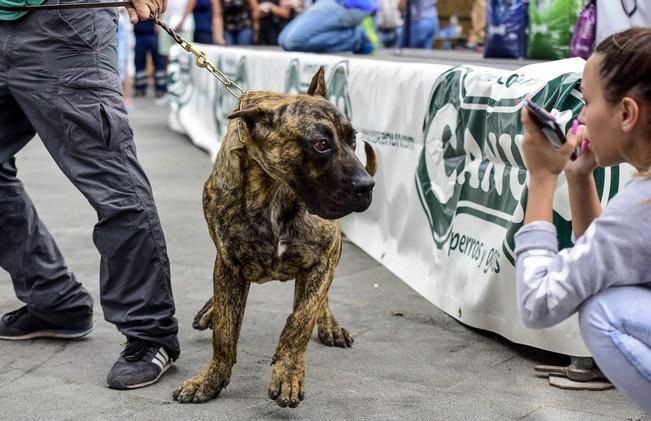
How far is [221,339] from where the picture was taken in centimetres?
374

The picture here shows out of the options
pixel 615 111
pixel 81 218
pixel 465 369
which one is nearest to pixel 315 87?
pixel 465 369

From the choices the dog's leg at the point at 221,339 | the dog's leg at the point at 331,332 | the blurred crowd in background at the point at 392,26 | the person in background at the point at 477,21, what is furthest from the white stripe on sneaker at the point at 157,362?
the person in background at the point at 477,21

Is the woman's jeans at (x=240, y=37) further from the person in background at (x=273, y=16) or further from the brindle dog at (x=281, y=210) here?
the brindle dog at (x=281, y=210)

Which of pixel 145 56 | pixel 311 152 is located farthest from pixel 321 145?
pixel 145 56

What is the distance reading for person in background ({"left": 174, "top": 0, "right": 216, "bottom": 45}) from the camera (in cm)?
1420

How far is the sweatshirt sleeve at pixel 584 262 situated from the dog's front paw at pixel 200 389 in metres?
1.59

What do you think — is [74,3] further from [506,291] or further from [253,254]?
[506,291]

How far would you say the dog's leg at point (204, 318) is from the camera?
182 inches

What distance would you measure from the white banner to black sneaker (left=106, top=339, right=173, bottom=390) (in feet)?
4.61

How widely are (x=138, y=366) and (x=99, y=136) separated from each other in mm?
862

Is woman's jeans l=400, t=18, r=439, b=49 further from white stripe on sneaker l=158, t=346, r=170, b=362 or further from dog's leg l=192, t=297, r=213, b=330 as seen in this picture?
white stripe on sneaker l=158, t=346, r=170, b=362

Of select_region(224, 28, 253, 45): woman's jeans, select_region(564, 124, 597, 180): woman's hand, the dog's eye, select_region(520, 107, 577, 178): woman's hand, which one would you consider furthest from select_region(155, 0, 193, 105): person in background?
select_region(520, 107, 577, 178): woman's hand

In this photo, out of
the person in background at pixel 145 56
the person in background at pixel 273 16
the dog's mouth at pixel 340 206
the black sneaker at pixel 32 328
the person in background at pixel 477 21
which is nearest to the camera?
the dog's mouth at pixel 340 206

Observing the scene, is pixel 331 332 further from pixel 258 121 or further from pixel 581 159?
pixel 581 159
